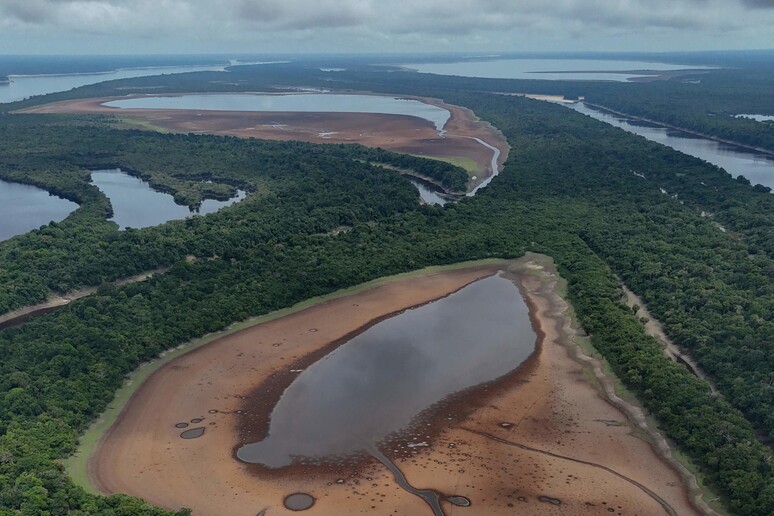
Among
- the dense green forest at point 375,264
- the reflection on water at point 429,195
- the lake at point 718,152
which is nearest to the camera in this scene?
the dense green forest at point 375,264

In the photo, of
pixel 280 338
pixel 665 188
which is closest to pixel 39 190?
pixel 280 338

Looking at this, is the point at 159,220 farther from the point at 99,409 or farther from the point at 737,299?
the point at 737,299

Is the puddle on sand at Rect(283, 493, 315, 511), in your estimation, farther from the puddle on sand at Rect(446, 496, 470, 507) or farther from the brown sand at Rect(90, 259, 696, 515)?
the puddle on sand at Rect(446, 496, 470, 507)

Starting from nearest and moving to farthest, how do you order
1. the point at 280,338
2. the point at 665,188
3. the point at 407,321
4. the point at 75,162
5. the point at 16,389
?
the point at 16,389
the point at 280,338
the point at 407,321
the point at 665,188
the point at 75,162

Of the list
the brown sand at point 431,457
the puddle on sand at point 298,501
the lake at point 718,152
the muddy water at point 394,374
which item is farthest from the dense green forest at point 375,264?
the lake at point 718,152

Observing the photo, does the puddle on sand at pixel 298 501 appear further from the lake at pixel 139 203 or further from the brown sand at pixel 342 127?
the brown sand at pixel 342 127

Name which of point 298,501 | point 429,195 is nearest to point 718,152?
point 429,195

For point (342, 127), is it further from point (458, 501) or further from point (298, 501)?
point (458, 501)
